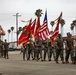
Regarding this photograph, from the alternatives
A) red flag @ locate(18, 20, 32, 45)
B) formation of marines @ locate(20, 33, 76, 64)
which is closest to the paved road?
formation of marines @ locate(20, 33, 76, 64)

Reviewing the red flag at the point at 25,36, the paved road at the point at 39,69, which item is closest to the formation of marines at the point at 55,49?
the paved road at the point at 39,69

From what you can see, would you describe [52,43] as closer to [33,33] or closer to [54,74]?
[33,33]

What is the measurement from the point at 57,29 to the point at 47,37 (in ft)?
9.16

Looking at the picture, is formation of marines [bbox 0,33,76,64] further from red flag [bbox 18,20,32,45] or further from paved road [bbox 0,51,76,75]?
red flag [bbox 18,20,32,45]

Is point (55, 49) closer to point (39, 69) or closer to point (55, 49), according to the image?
point (55, 49)

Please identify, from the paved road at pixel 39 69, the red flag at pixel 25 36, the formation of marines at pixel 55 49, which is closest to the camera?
the paved road at pixel 39 69

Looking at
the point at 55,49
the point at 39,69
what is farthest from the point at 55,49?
the point at 39,69

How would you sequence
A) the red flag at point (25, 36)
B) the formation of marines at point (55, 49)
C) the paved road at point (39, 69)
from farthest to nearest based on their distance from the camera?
1. the red flag at point (25, 36)
2. the formation of marines at point (55, 49)
3. the paved road at point (39, 69)

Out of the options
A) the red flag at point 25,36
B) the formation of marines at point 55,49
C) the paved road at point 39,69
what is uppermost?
the red flag at point 25,36

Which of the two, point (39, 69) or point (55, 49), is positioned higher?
point (55, 49)

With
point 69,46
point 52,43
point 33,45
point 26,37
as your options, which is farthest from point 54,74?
point 26,37

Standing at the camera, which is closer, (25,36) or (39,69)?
(39,69)

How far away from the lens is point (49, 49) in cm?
2456

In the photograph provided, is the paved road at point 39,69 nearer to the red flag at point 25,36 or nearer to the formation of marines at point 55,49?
the formation of marines at point 55,49
